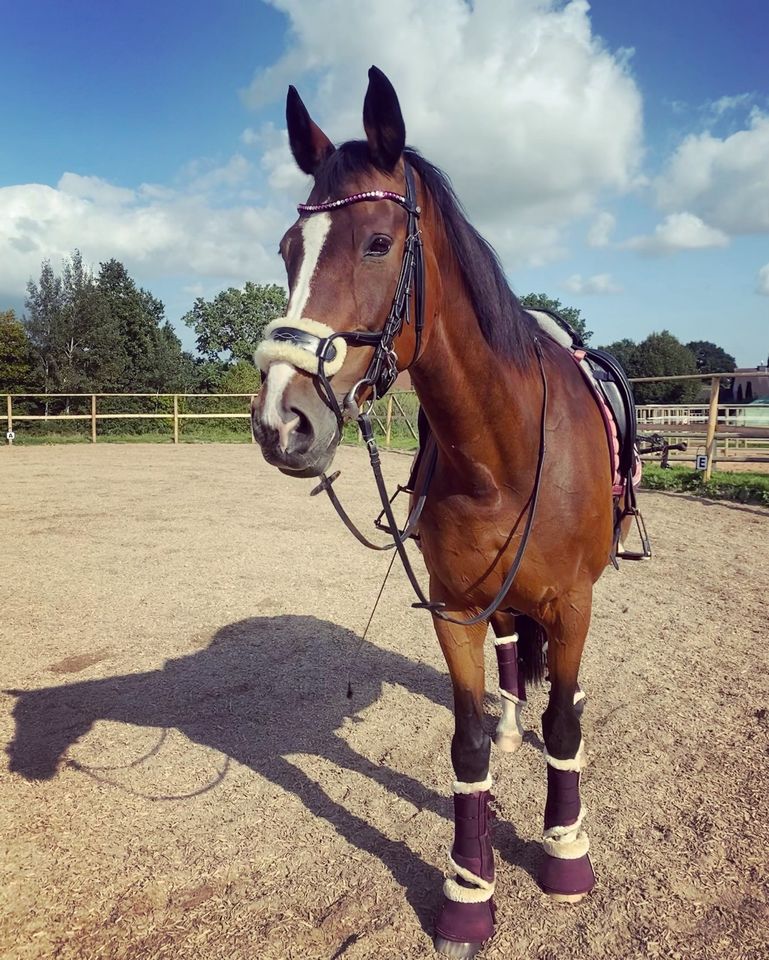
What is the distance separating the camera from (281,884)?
247 cm

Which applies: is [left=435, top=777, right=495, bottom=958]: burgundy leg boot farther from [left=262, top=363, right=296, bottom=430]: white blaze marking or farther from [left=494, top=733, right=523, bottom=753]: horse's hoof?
[left=262, top=363, right=296, bottom=430]: white blaze marking

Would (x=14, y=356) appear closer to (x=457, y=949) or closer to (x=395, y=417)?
(x=395, y=417)

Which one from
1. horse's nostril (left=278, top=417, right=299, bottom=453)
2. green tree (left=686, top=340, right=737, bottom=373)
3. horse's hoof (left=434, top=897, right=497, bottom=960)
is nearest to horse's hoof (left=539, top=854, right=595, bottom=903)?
horse's hoof (left=434, top=897, right=497, bottom=960)

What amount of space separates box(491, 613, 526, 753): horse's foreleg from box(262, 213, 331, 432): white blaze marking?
235 centimetres

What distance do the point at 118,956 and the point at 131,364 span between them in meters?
36.1

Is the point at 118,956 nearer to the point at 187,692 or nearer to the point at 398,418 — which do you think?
the point at 187,692

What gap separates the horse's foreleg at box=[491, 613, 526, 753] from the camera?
11.4 ft

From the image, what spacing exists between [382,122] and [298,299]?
57 cm

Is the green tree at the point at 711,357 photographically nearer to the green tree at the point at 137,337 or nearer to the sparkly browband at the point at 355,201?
the green tree at the point at 137,337

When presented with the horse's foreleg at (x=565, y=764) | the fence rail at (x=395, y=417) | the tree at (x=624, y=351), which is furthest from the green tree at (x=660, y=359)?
the horse's foreleg at (x=565, y=764)

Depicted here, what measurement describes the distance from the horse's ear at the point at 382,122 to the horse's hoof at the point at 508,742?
2.93 meters

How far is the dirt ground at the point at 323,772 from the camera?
227 cm

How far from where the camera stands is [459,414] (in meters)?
2.07

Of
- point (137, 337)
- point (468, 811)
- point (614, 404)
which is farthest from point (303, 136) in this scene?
point (137, 337)
